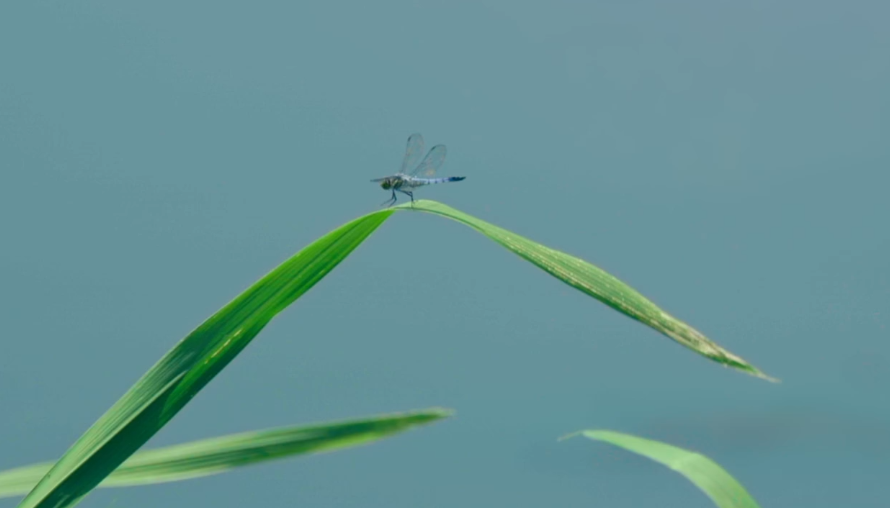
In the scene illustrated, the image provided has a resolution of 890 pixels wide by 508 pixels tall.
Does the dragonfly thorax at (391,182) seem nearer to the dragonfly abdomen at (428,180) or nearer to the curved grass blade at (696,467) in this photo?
the dragonfly abdomen at (428,180)

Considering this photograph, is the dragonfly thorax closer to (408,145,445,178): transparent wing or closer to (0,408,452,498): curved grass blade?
(408,145,445,178): transparent wing

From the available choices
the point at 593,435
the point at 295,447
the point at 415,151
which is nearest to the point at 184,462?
the point at 295,447

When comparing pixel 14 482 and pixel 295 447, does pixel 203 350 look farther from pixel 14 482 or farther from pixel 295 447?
pixel 14 482

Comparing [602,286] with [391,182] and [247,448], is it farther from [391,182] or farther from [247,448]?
[391,182]

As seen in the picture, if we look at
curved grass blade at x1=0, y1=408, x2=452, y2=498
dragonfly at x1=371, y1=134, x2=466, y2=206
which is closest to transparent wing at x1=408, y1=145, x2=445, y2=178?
dragonfly at x1=371, y1=134, x2=466, y2=206

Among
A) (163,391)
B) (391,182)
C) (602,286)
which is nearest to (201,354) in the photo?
(163,391)
